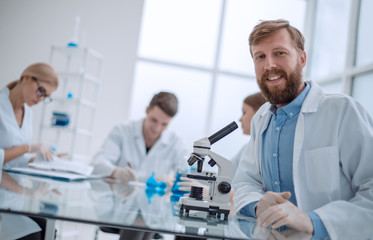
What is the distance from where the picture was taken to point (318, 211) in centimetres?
101

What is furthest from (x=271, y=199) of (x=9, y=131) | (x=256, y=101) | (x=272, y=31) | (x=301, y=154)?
(x=9, y=131)

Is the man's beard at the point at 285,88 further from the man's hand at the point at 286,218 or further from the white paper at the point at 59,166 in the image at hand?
the white paper at the point at 59,166

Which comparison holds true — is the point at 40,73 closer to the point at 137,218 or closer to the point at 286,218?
the point at 137,218

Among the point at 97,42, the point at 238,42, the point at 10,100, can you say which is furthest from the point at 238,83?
the point at 10,100

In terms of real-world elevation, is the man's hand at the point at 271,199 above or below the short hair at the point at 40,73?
below

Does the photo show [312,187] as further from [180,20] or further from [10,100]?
[180,20]

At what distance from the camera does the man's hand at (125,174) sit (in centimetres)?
231

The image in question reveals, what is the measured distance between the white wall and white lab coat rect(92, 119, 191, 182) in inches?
91.4

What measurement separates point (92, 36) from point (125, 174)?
3.47 meters

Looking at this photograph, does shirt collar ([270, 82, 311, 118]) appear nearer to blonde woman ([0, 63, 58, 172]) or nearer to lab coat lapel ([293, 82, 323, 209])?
lab coat lapel ([293, 82, 323, 209])

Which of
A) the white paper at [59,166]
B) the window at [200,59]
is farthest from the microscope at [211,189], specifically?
the window at [200,59]

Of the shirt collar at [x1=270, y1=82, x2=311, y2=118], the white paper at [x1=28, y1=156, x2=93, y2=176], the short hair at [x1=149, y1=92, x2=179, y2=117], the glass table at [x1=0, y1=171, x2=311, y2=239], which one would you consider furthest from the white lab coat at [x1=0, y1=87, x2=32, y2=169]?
the shirt collar at [x1=270, y1=82, x2=311, y2=118]

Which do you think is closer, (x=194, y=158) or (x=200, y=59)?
(x=194, y=158)

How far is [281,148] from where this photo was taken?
131 cm
